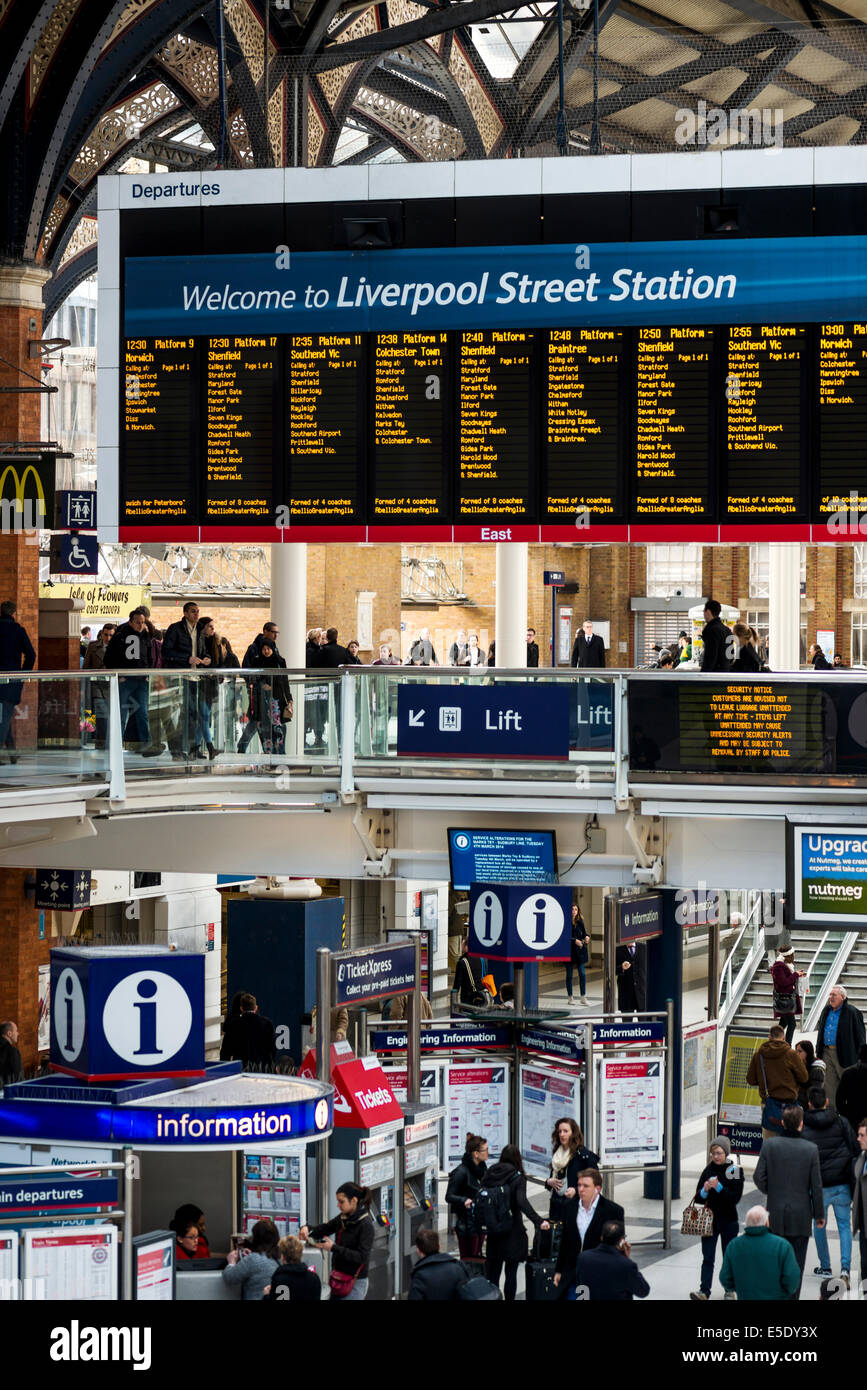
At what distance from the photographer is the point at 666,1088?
1447 cm

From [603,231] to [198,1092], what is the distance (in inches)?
342

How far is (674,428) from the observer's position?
50.5ft

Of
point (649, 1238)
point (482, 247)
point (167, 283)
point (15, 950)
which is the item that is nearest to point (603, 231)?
point (482, 247)

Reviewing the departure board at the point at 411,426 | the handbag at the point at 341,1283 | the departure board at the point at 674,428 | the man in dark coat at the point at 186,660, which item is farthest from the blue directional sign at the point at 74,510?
the handbag at the point at 341,1283

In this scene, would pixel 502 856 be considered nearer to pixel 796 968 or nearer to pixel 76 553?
pixel 76 553

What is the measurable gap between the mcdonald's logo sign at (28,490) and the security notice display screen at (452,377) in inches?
94.4

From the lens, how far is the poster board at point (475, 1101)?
547 inches

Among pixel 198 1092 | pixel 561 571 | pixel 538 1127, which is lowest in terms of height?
pixel 538 1127

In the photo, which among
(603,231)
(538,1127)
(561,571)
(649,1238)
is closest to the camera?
(538,1127)

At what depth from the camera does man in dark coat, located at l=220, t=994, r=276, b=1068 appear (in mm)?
16297

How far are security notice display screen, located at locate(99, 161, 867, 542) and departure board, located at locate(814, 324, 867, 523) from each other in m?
0.02

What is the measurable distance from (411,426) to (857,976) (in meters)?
10.9

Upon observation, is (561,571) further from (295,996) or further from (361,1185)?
(361,1185)

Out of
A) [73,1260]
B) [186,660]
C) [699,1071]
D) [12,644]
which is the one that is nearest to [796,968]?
[699,1071]
